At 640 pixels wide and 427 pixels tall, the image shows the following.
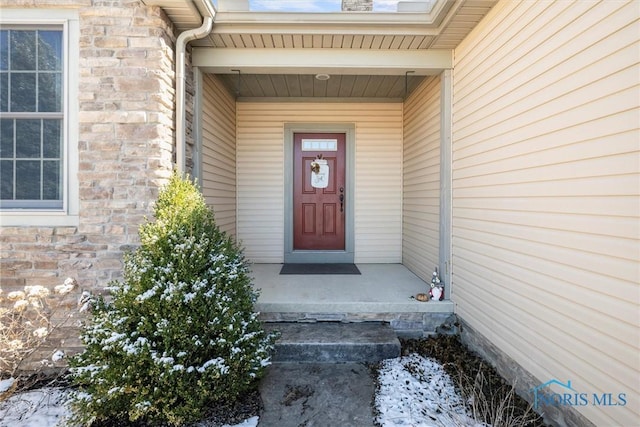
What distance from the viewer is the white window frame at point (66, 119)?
2.66m

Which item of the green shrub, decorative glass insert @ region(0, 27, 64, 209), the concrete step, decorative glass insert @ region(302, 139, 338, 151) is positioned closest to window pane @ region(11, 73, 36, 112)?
decorative glass insert @ region(0, 27, 64, 209)

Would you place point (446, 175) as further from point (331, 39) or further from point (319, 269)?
point (319, 269)

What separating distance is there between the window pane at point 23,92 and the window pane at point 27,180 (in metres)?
0.45

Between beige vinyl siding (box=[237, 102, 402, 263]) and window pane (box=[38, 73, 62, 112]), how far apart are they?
2441 mm

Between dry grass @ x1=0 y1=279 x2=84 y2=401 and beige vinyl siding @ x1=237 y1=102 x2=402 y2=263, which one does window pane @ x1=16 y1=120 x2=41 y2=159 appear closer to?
dry grass @ x1=0 y1=279 x2=84 y2=401

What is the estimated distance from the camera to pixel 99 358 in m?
2.01

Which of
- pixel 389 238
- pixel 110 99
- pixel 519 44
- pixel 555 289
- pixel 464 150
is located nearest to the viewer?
pixel 555 289

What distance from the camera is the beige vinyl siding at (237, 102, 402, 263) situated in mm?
4980

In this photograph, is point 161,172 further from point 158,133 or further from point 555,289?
point 555,289

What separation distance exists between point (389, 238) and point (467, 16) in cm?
307

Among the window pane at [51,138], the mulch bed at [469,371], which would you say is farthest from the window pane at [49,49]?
the mulch bed at [469,371]

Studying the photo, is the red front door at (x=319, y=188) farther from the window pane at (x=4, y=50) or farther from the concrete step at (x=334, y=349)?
the window pane at (x=4, y=50)

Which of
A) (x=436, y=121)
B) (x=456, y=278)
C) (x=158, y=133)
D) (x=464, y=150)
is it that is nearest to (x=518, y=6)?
(x=464, y=150)

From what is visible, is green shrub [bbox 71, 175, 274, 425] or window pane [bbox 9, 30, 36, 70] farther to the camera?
window pane [bbox 9, 30, 36, 70]
